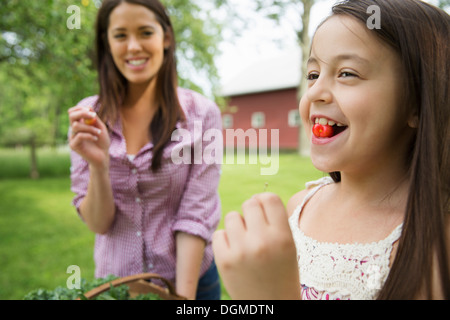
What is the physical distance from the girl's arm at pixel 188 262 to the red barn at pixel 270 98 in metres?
13.3

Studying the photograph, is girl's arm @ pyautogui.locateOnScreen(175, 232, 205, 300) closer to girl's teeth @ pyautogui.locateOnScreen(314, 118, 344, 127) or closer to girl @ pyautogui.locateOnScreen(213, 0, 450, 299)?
girl @ pyautogui.locateOnScreen(213, 0, 450, 299)

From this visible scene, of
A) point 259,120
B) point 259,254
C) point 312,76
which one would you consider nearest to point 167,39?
point 312,76

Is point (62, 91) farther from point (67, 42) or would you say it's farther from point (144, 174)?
point (144, 174)

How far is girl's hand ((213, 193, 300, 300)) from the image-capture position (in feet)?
2.04

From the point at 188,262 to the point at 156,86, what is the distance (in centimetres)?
77

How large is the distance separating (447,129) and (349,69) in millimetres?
289

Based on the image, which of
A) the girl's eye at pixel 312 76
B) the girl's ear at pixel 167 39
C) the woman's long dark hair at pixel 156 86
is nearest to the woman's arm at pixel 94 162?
the woman's long dark hair at pixel 156 86

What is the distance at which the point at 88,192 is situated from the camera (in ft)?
4.94

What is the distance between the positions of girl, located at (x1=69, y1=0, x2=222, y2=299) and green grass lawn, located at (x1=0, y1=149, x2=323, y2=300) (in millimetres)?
297

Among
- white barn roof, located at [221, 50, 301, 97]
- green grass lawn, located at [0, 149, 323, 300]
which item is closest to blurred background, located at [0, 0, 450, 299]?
green grass lawn, located at [0, 149, 323, 300]

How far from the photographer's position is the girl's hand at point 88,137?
133 cm

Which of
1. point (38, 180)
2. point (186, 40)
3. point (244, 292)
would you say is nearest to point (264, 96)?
point (186, 40)

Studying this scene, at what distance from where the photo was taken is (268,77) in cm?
1634
